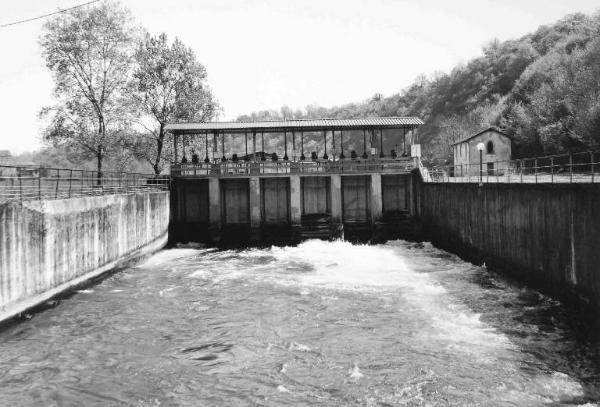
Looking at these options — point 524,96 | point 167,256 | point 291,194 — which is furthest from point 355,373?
point 524,96

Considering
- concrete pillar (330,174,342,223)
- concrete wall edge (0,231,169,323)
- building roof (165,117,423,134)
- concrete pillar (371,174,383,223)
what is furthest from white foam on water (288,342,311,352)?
building roof (165,117,423,134)

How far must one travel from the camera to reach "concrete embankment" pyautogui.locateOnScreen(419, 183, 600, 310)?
1327cm

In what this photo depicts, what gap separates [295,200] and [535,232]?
56.8 feet

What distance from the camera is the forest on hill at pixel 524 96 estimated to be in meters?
41.1

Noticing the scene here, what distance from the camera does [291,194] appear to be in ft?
104

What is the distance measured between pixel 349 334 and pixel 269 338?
2.17m

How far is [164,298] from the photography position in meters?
17.5

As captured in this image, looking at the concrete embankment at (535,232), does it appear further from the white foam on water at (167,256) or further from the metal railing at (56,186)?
the metal railing at (56,186)

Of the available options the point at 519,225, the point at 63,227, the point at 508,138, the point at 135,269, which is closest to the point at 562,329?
the point at 519,225


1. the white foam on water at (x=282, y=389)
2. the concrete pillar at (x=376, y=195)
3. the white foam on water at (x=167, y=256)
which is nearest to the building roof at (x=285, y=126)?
the concrete pillar at (x=376, y=195)

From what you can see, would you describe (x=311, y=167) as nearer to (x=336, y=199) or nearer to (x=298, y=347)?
(x=336, y=199)

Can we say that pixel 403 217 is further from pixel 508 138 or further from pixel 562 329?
pixel 562 329

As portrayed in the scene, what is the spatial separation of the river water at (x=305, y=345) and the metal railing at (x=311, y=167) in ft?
41.4

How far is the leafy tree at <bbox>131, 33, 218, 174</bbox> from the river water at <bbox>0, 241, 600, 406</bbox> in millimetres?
23082
